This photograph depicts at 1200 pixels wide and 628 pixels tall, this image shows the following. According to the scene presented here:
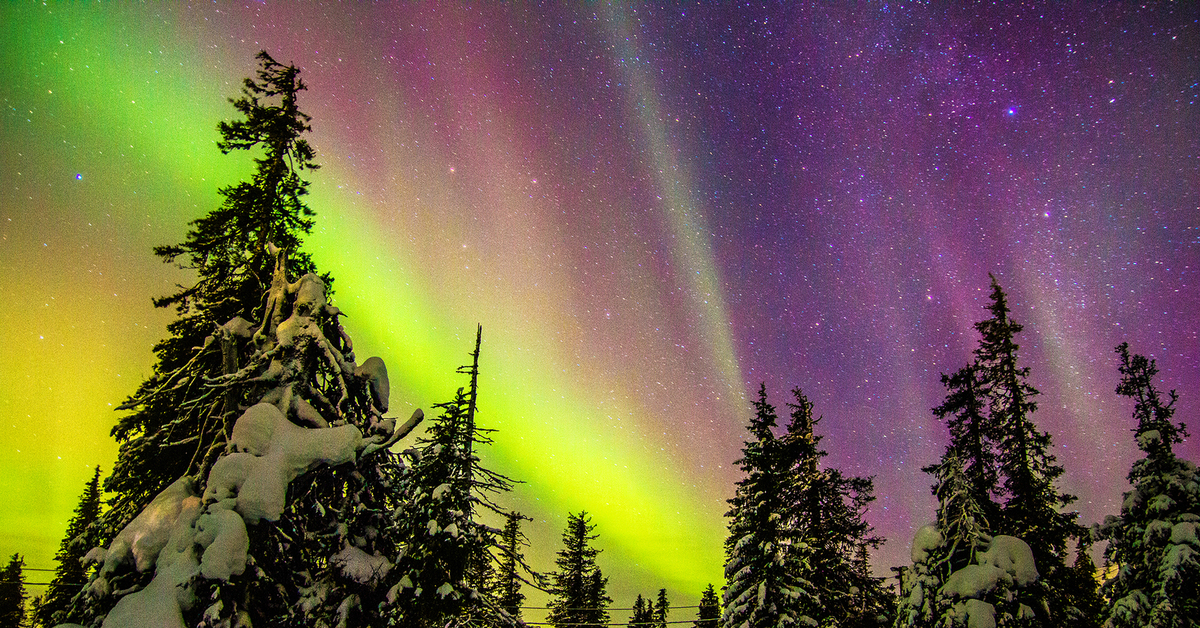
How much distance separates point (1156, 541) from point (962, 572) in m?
6.05

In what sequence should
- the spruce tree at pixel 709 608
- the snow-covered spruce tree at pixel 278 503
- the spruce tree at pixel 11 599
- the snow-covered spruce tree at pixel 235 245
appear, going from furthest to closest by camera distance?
the spruce tree at pixel 709 608
the spruce tree at pixel 11 599
the snow-covered spruce tree at pixel 235 245
the snow-covered spruce tree at pixel 278 503

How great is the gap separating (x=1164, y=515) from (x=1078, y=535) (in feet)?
10.1

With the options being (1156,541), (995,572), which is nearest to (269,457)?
(995,572)

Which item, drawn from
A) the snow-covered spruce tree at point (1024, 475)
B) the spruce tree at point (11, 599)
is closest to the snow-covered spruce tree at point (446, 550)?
the snow-covered spruce tree at point (1024, 475)

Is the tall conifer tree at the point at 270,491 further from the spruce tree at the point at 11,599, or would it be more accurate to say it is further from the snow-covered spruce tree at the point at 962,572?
the spruce tree at the point at 11,599

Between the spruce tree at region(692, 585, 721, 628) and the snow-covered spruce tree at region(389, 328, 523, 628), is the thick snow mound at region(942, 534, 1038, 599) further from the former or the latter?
the spruce tree at region(692, 585, 721, 628)

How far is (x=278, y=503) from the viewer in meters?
5.55

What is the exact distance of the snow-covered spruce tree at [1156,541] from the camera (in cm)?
1418

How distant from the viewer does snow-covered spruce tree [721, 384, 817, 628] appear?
17719 mm

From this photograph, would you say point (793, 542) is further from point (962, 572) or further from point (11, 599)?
point (11, 599)

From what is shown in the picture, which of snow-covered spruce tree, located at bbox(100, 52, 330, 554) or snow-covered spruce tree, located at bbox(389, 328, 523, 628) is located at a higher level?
snow-covered spruce tree, located at bbox(100, 52, 330, 554)

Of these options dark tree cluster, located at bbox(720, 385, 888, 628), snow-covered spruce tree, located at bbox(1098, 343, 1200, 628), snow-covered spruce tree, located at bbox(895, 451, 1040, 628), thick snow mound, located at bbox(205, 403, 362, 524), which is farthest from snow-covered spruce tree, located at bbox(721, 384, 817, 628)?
thick snow mound, located at bbox(205, 403, 362, 524)

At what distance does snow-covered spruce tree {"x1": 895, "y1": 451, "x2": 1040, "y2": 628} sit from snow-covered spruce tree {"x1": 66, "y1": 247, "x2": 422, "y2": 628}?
14.0 m

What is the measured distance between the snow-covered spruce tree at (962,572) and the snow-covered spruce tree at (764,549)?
340 centimetres
